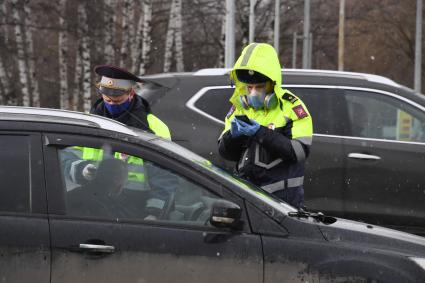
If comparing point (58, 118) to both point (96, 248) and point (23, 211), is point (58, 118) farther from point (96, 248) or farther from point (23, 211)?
point (96, 248)

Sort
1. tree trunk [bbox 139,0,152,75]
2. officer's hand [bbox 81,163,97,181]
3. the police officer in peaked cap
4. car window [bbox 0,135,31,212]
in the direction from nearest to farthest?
car window [bbox 0,135,31,212] → officer's hand [bbox 81,163,97,181] → the police officer in peaked cap → tree trunk [bbox 139,0,152,75]

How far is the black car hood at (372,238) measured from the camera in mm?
3316

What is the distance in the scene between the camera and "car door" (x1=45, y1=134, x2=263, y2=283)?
312 centimetres

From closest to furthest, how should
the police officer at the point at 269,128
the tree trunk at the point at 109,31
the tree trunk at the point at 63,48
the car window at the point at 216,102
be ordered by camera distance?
1. the police officer at the point at 269,128
2. the car window at the point at 216,102
3. the tree trunk at the point at 109,31
4. the tree trunk at the point at 63,48

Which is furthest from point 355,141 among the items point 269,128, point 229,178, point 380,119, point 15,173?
point 15,173

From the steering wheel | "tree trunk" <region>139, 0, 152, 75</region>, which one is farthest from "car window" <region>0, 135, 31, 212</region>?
"tree trunk" <region>139, 0, 152, 75</region>

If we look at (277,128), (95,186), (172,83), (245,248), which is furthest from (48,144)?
(172,83)

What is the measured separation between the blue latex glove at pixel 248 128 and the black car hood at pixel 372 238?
2.81 ft

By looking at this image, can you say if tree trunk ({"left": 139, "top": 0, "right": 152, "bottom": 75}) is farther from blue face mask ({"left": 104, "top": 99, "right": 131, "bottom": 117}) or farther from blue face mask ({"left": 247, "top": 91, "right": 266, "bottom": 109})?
blue face mask ({"left": 247, "top": 91, "right": 266, "bottom": 109})

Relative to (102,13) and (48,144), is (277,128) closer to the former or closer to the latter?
(48,144)

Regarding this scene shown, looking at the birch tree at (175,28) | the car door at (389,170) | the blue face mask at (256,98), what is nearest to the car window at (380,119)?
the car door at (389,170)

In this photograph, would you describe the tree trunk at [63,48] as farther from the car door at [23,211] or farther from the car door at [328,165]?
the car door at [23,211]

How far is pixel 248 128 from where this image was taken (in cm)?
413

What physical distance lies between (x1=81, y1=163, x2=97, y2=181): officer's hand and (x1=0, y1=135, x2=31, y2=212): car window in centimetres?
27
